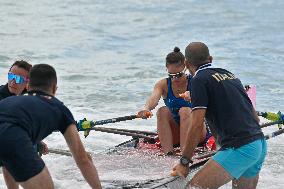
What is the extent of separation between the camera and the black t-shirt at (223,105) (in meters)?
6.99

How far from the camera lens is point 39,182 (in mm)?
5926

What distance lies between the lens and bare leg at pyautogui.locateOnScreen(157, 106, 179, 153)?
10.1 m

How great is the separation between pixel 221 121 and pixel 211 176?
1.81 ft

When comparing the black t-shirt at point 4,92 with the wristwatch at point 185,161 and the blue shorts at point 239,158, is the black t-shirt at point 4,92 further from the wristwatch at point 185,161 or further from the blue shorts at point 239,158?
the blue shorts at point 239,158

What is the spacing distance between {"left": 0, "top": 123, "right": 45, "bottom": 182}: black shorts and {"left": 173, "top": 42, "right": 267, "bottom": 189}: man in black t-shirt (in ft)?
5.71

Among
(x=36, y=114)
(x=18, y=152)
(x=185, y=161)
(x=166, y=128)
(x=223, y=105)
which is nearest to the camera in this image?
(x=18, y=152)

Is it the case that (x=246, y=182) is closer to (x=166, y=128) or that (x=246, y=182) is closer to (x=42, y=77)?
(x=42, y=77)

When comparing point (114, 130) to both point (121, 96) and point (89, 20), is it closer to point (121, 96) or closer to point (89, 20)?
point (121, 96)

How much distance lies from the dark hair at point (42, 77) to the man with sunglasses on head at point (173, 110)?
392cm

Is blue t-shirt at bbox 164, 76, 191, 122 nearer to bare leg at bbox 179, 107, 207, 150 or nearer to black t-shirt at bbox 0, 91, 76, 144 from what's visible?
bare leg at bbox 179, 107, 207, 150

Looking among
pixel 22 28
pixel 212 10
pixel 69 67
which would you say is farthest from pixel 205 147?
pixel 212 10

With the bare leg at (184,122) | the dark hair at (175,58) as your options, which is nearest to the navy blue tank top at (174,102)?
the bare leg at (184,122)

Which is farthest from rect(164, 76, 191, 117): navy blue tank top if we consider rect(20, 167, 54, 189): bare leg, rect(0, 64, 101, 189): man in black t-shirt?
rect(20, 167, 54, 189): bare leg

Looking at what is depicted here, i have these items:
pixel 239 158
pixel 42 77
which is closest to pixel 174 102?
pixel 239 158
